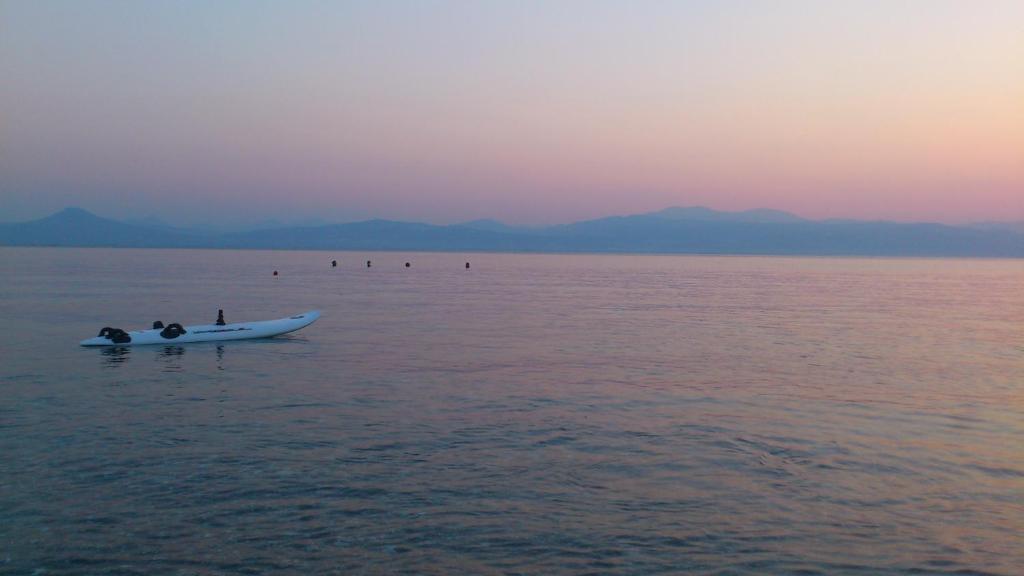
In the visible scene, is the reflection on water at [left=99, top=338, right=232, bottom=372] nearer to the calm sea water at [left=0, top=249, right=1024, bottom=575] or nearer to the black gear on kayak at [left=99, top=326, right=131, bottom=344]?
the calm sea water at [left=0, top=249, right=1024, bottom=575]

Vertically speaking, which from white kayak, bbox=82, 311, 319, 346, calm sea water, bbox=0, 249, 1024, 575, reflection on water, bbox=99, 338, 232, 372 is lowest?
calm sea water, bbox=0, 249, 1024, 575

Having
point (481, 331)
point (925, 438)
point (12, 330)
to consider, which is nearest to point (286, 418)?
point (925, 438)

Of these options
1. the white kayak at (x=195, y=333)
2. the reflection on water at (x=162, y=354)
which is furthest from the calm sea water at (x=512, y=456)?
the white kayak at (x=195, y=333)

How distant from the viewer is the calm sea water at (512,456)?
11539 mm

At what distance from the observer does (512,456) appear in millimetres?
16109

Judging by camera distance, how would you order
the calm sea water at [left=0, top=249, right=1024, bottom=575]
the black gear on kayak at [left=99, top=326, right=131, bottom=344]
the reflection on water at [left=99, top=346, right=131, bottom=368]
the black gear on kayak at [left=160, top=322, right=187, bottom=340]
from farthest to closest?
the black gear on kayak at [left=160, top=322, right=187, bottom=340], the black gear on kayak at [left=99, top=326, right=131, bottom=344], the reflection on water at [left=99, top=346, right=131, bottom=368], the calm sea water at [left=0, top=249, right=1024, bottom=575]

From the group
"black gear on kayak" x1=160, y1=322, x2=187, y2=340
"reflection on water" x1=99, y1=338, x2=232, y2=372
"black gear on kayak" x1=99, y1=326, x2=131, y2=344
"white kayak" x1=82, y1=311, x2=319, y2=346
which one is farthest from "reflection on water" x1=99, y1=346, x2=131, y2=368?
"black gear on kayak" x1=160, y1=322, x2=187, y2=340

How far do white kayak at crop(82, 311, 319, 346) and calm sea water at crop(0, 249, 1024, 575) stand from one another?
0.58m

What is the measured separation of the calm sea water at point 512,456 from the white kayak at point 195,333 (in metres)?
0.58

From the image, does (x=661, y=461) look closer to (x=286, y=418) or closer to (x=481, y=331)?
(x=286, y=418)

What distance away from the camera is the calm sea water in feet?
37.9

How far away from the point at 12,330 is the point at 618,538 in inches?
1339

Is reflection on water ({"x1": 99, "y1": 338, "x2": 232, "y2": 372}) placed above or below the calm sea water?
above

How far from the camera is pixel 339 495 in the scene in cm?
1374
